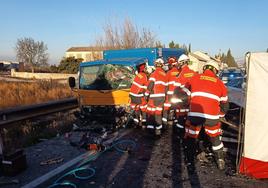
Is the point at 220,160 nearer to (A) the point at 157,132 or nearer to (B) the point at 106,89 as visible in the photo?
(A) the point at 157,132

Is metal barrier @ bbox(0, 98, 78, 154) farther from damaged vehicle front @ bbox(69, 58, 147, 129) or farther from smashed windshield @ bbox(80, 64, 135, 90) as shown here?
smashed windshield @ bbox(80, 64, 135, 90)

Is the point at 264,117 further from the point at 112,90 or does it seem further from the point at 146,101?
the point at 112,90

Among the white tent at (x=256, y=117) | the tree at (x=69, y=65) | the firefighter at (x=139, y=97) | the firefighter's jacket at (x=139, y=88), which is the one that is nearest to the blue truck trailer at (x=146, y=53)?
the firefighter at (x=139, y=97)

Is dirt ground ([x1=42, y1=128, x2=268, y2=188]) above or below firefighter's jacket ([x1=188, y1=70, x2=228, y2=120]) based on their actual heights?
below

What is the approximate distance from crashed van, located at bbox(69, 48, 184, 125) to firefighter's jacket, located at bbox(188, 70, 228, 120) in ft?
9.23

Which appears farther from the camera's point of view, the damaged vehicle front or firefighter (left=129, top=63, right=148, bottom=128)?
the damaged vehicle front

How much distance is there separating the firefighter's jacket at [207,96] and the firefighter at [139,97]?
2302 mm

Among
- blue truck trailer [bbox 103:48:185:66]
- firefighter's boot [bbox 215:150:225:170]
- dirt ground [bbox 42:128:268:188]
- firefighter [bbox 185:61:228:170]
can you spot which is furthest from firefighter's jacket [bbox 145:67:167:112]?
blue truck trailer [bbox 103:48:185:66]

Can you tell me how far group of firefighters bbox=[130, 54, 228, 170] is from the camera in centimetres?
484

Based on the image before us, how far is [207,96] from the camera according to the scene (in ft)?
15.8

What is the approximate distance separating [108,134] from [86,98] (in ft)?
4.27

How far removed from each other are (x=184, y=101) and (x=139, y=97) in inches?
54.0

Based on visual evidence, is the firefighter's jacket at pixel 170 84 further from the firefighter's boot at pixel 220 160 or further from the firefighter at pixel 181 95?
the firefighter's boot at pixel 220 160

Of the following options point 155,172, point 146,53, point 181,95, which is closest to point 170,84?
point 181,95
